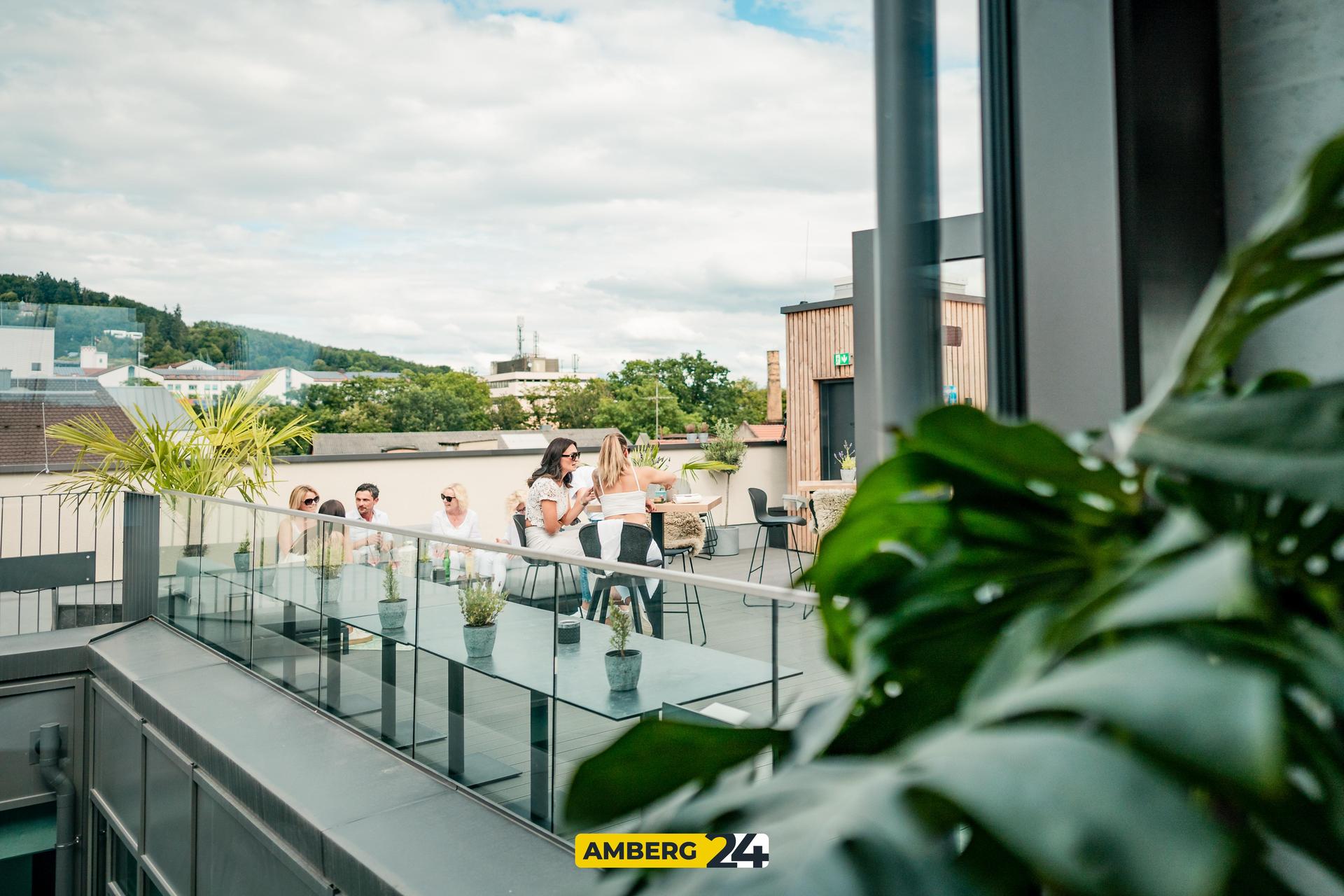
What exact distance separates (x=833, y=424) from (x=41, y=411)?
30.0 feet

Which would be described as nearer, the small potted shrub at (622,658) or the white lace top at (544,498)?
the small potted shrub at (622,658)

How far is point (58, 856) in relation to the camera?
5562 mm

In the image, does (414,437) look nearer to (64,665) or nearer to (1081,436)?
(64,665)

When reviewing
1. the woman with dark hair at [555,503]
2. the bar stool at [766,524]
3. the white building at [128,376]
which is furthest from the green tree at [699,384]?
the woman with dark hair at [555,503]

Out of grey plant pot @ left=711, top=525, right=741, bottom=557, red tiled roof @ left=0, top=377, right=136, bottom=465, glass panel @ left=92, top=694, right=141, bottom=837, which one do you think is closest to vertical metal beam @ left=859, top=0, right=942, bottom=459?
glass panel @ left=92, top=694, right=141, bottom=837

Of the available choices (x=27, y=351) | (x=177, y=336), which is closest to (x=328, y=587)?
(x=27, y=351)

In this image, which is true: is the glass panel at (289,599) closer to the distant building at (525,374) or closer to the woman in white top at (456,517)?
the woman in white top at (456,517)

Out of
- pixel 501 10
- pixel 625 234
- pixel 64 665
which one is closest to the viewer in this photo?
pixel 64 665

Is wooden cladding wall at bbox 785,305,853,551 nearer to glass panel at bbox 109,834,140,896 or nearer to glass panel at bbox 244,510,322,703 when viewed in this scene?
glass panel at bbox 244,510,322,703

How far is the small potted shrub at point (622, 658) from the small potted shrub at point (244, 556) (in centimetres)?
297

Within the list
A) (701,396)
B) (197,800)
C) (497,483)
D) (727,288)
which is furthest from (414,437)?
(727,288)

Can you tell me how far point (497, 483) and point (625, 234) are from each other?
39068mm

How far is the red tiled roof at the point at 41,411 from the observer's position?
7586 millimetres

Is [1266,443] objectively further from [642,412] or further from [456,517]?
[642,412]
